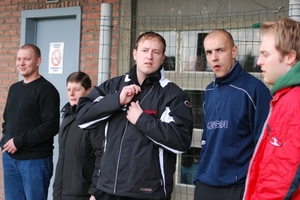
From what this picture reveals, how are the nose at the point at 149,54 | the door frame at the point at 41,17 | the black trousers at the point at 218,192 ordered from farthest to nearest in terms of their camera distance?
the door frame at the point at 41,17 → the nose at the point at 149,54 → the black trousers at the point at 218,192

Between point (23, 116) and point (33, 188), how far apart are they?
0.70 m

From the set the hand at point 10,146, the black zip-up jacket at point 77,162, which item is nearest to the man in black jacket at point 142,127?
the black zip-up jacket at point 77,162

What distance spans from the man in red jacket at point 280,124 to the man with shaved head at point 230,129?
0.68 metres

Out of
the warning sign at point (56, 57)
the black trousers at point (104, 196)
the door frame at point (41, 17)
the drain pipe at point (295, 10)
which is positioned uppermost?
the door frame at point (41, 17)

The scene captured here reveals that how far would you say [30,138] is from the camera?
4609 millimetres

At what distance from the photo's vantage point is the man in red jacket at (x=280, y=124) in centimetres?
207

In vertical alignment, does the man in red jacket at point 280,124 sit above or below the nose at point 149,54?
below

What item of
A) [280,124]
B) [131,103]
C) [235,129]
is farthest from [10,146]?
[280,124]

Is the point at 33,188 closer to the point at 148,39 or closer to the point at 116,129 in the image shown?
the point at 116,129

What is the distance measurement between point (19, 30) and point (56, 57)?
649 mm

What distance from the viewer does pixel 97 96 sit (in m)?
3.50

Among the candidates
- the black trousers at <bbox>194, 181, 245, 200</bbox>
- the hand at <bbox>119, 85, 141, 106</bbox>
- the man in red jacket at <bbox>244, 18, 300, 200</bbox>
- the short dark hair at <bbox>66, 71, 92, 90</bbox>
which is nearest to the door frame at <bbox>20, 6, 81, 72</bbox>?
the short dark hair at <bbox>66, 71, 92, 90</bbox>

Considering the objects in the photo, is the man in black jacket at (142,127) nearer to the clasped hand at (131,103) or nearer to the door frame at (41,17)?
the clasped hand at (131,103)

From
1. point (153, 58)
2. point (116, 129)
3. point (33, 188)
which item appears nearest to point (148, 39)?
point (153, 58)
